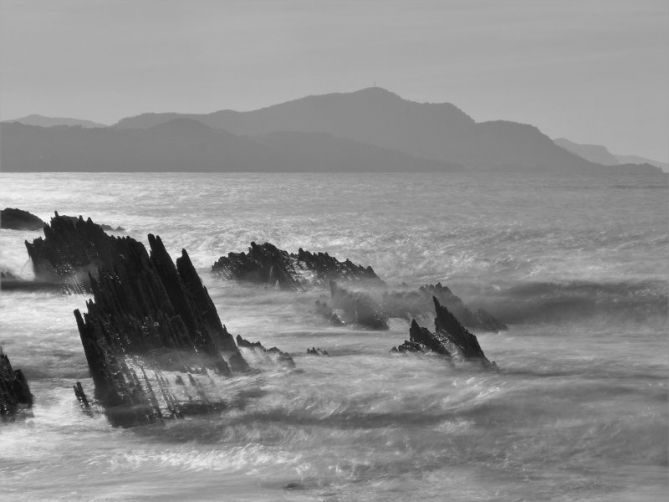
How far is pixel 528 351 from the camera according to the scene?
75.8ft

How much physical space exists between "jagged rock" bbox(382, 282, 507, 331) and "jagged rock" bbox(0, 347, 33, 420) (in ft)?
40.4

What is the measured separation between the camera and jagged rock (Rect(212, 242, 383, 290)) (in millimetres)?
34844

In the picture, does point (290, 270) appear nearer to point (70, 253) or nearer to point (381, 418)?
point (70, 253)

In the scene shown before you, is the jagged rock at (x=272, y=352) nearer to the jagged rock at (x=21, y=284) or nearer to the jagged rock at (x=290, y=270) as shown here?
the jagged rock at (x=290, y=270)

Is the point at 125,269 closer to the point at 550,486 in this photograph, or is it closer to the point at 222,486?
the point at 222,486

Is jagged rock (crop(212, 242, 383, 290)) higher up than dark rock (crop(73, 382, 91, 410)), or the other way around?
jagged rock (crop(212, 242, 383, 290))

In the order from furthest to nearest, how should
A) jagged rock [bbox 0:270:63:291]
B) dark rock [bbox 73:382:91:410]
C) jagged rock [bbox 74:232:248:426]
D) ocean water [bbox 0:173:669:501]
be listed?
jagged rock [bbox 0:270:63:291] → jagged rock [bbox 74:232:248:426] → dark rock [bbox 73:382:91:410] → ocean water [bbox 0:173:669:501]

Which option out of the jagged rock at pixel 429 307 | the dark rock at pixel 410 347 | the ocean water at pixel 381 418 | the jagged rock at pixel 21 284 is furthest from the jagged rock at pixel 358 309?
the jagged rock at pixel 21 284

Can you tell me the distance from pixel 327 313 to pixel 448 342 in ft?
23.4

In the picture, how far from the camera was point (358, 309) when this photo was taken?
28188mm

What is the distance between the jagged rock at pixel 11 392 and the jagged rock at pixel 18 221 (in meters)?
41.6

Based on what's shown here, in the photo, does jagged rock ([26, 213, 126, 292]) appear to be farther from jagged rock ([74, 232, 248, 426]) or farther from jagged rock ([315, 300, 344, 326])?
jagged rock ([74, 232, 248, 426])

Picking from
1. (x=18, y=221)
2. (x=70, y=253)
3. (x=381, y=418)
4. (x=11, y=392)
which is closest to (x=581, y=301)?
(x=381, y=418)

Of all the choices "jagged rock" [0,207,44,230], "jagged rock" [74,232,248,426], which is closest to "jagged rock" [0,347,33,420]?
"jagged rock" [74,232,248,426]
